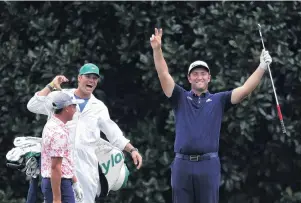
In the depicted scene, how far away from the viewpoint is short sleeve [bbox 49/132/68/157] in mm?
9281

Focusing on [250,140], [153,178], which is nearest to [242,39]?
[250,140]

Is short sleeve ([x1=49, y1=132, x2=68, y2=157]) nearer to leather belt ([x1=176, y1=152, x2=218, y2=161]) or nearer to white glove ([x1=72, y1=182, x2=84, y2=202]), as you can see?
white glove ([x1=72, y1=182, x2=84, y2=202])

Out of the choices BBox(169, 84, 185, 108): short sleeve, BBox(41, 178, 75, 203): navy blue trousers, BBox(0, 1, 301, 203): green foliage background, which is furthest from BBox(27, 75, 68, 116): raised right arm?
BBox(0, 1, 301, 203): green foliage background

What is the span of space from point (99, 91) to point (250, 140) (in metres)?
2.01

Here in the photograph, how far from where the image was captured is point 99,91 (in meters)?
13.4

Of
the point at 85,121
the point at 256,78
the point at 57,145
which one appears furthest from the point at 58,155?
the point at 256,78

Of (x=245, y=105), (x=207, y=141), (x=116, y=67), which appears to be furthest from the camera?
(x=116, y=67)

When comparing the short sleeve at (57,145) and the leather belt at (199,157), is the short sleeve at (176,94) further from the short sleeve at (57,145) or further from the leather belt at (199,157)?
the short sleeve at (57,145)

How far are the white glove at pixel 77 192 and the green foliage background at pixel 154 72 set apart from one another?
3.12 m

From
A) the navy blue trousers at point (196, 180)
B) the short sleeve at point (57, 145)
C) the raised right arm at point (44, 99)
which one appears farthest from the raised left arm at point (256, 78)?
the raised right arm at point (44, 99)

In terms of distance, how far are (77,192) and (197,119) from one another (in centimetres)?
132

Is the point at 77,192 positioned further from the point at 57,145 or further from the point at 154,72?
the point at 154,72

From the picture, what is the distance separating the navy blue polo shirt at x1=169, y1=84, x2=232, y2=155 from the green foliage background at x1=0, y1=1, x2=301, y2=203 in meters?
2.95

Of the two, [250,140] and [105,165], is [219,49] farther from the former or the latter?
[105,165]
